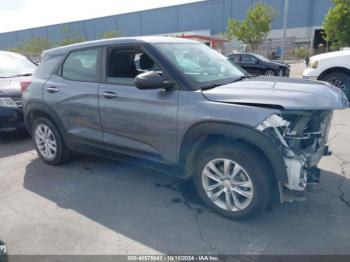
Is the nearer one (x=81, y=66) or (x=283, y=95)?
(x=283, y=95)

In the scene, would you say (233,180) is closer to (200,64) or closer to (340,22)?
(200,64)

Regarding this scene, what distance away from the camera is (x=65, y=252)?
8.78 ft

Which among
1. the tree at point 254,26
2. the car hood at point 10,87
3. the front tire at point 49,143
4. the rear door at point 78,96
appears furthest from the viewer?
the tree at point 254,26

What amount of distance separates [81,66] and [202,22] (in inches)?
2323

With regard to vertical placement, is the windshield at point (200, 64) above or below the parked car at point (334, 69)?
above

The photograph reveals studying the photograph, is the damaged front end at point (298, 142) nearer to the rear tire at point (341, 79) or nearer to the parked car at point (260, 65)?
the rear tire at point (341, 79)

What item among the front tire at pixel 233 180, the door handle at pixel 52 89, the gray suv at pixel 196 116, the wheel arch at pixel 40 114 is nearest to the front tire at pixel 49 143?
the wheel arch at pixel 40 114

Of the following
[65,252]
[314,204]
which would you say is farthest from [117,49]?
[314,204]

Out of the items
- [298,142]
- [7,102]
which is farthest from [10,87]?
[298,142]

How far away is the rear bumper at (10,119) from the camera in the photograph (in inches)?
224

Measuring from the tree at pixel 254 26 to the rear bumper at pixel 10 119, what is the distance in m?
33.2

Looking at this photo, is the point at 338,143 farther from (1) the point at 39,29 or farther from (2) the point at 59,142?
(1) the point at 39,29

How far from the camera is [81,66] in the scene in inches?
157

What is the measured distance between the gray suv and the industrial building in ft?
124
